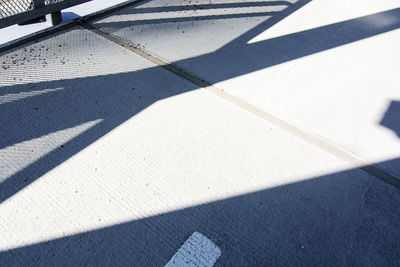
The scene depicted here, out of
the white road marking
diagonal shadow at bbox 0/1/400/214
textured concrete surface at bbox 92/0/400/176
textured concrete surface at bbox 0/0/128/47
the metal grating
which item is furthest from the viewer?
textured concrete surface at bbox 0/0/128/47

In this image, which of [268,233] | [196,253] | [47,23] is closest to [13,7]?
[47,23]

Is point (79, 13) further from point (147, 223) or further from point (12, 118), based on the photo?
point (147, 223)

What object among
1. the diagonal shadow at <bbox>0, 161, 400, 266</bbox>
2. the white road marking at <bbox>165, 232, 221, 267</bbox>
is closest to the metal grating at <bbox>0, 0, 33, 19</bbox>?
the diagonal shadow at <bbox>0, 161, 400, 266</bbox>

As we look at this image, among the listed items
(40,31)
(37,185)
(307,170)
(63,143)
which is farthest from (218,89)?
(40,31)

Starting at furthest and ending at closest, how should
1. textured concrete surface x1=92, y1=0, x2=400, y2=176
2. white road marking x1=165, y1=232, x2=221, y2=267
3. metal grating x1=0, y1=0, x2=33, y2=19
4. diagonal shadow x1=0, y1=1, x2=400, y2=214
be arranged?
metal grating x1=0, y1=0, x2=33, y2=19 → textured concrete surface x1=92, y1=0, x2=400, y2=176 → diagonal shadow x1=0, y1=1, x2=400, y2=214 → white road marking x1=165, y1=232, x2=221, y2=267

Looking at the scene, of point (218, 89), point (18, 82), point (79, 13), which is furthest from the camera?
point (79, 13)

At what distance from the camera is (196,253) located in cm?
151

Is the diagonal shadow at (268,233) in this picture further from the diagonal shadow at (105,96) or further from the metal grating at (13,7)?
the metal grating at (13,7)

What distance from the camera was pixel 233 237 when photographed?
5.24 feet

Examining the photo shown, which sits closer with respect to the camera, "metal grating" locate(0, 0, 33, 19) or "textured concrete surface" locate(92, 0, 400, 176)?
"textured concrete surface" locate(92, 0, 400, 176)

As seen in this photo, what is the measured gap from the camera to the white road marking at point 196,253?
1.47 meters

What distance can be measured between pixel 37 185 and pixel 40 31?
6.15ft

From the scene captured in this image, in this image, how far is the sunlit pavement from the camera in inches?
61.7

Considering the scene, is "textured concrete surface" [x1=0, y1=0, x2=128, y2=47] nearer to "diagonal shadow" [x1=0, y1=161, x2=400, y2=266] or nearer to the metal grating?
the metal grating
